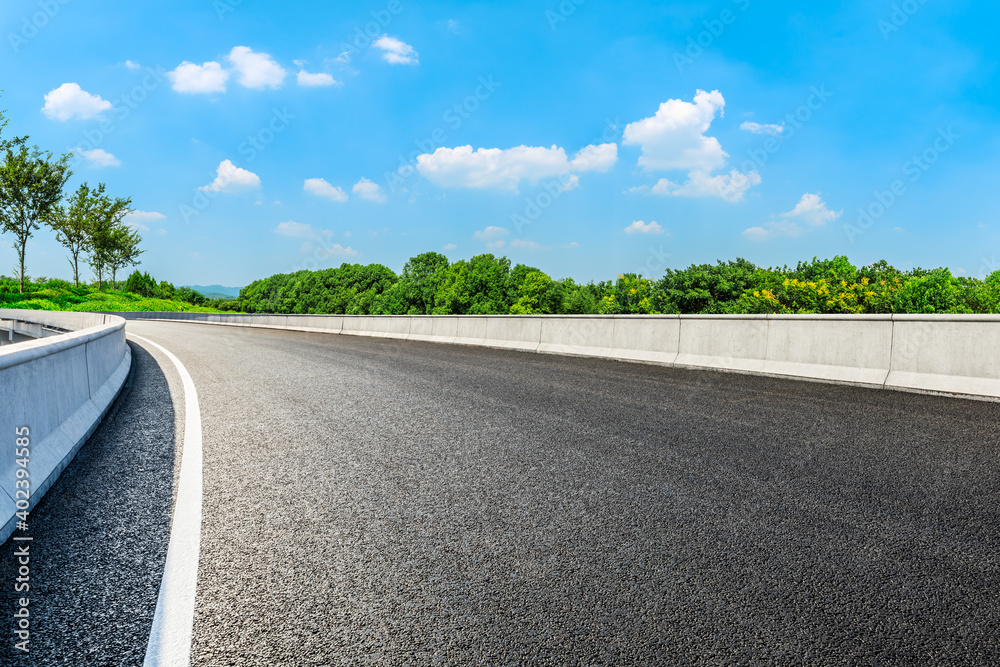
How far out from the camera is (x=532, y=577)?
287 centimetres

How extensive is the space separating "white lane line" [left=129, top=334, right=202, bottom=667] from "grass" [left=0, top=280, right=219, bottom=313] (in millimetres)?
61459

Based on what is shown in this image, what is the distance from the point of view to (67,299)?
6531 cm

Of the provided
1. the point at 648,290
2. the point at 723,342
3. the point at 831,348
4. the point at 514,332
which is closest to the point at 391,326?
the point at 514,332

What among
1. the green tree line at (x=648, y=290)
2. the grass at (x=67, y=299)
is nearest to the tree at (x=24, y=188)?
the grass at (x=67, y=299)

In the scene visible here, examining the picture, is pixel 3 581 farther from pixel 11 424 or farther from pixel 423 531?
pixel 423 531

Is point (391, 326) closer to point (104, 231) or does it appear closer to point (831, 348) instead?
point (831, 348)

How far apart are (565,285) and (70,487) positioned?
110368 mm

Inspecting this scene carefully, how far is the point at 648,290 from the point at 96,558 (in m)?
88.8

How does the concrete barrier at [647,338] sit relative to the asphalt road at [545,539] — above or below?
above

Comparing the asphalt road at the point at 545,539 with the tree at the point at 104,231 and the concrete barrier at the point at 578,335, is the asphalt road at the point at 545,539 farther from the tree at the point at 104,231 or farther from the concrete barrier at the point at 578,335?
the tree at the point at 104,231

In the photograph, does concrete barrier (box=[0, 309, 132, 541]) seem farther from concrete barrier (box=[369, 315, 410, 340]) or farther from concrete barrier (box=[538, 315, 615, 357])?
concrete barrier (box=[369, 315, 410, 340])

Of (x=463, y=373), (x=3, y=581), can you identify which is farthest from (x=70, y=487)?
(x=463, y=373)

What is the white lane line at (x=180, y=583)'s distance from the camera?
7.52 feet

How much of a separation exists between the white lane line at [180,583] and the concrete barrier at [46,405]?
2.94ft
